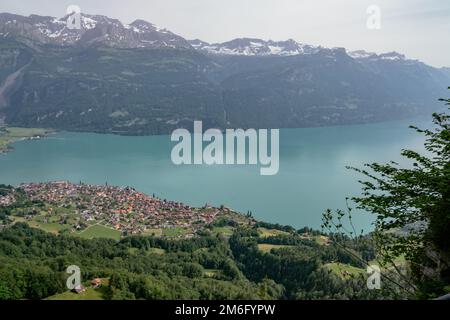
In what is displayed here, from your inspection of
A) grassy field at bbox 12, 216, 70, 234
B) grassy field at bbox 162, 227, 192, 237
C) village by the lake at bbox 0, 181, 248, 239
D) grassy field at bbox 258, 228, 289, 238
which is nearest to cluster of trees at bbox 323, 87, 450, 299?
grassy field at bbox 258, 228, 289, 238

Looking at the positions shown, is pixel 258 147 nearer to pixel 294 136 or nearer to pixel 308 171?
pixel 308 171

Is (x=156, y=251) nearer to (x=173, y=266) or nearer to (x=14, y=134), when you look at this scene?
(x=173, y=266)

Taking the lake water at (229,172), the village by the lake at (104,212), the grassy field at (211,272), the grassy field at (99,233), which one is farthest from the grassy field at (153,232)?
the grassy field at (211,272)

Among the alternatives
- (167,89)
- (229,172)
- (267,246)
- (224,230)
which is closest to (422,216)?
(267,246)

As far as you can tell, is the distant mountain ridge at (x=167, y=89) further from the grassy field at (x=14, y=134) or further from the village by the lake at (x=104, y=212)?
the village by the lake at (x=104, y=212)

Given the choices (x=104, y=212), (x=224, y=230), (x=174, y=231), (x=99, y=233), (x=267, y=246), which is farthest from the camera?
(x=104, y=212)

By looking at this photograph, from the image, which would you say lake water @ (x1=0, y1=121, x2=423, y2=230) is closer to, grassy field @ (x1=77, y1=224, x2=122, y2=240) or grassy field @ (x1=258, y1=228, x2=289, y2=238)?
grassy field @ (x1=258, y1=228, x2=289, y2=238)
